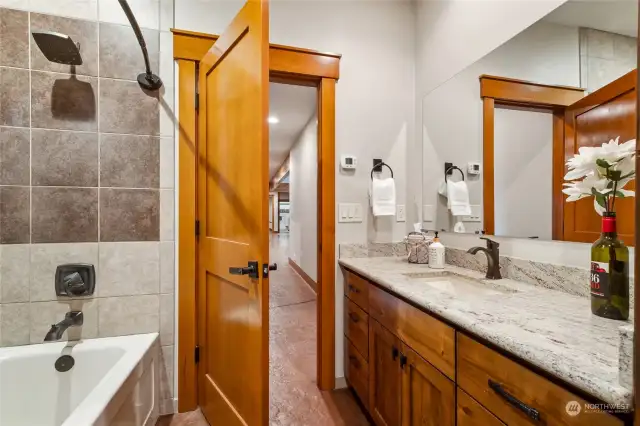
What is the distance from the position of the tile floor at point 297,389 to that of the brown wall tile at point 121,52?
1937mm

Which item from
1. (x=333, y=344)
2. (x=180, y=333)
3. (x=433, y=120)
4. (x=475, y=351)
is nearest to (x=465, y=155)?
(x=433, y=120)

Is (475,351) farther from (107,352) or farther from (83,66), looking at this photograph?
(83,66)

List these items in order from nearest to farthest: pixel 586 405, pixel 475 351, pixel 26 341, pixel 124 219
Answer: pixel 586 405 → pixel 475 351 → pixel 26 341 → pixel 124 219

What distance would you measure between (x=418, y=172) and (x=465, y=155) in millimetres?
385

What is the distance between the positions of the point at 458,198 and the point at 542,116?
0.60 meters

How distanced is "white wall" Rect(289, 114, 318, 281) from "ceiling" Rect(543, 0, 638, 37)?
111 inches

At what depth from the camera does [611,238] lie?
2.71 feet

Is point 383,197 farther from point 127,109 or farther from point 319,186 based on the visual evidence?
point 127,109

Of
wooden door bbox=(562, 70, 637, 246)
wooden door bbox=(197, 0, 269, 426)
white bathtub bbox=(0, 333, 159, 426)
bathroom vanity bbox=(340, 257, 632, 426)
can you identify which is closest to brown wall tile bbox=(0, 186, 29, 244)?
white bathtub bbox=(0, 333, 159, 426)

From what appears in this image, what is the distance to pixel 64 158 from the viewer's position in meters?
1.52

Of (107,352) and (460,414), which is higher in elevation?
(460,414)

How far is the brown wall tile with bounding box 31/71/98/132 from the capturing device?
1477 mm

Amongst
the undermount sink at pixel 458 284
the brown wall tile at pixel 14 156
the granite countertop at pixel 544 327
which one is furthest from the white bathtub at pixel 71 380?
the undermount sink at pixel 458 284

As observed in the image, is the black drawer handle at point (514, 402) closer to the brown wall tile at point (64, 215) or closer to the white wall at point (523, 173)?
the white wall at point (523, 173)
